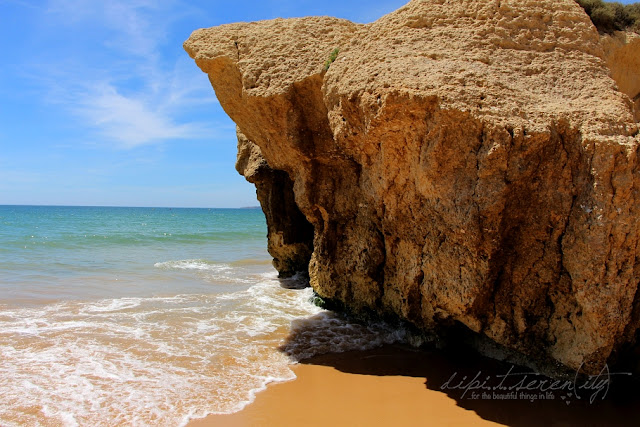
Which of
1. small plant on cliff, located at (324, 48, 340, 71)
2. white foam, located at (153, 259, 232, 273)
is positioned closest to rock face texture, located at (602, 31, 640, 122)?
small plant on cliff, located at (324, 48, 340, 71)

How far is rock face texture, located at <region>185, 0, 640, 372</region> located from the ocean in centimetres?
197

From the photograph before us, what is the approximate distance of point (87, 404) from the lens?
523 cm

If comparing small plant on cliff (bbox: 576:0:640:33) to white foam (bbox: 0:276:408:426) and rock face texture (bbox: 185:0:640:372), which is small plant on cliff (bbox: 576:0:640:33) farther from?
white foam (bbox: 0:276:408:426)

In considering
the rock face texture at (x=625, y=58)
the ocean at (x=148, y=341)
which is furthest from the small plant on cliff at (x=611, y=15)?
the ocean at (x=148, y=341)

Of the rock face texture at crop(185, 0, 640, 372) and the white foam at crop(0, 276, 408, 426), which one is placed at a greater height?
the rock face texture at crop(185, 0, 640, 372)

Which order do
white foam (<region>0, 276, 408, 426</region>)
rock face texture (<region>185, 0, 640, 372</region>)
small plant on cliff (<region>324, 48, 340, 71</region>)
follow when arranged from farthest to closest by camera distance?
small plant on cliff (<region>324, 48, 340, 71</region>), white foam (<region>0, 276, 408, 426</region>), rock face texture (<region>185, 0, 640, 372</region>)

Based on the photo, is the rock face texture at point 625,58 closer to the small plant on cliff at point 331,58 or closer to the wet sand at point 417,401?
the small plant on cliff at point 331,58

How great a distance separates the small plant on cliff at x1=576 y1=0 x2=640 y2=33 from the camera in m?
7.16

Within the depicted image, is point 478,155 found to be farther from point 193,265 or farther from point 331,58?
point 193,265

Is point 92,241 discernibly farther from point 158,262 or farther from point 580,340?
point 580,340

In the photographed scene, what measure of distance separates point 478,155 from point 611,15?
4212 millimetres

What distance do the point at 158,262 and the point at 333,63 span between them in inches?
507

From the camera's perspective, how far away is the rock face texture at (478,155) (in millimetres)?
4887

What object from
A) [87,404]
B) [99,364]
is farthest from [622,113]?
[99,364]
